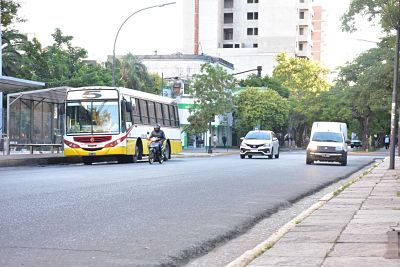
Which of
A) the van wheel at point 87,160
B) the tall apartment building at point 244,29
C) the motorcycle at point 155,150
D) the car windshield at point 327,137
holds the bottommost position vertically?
the van wheel at point 87,160

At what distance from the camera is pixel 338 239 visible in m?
8.52

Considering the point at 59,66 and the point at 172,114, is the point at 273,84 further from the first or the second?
the point at 172,114

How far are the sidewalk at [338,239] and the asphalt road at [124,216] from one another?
87 centimetres

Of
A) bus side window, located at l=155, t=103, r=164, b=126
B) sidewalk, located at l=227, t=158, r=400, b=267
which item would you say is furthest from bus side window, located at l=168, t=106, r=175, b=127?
sidewalk, located at l=227, t=158, r=400, b=267

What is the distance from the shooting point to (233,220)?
11273 millimetres

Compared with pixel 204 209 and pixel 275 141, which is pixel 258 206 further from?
pixel 275 141

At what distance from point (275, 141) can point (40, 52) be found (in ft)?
96.8

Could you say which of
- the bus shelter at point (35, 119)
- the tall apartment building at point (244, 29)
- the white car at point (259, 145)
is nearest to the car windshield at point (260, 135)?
the white car at point (259, 145)

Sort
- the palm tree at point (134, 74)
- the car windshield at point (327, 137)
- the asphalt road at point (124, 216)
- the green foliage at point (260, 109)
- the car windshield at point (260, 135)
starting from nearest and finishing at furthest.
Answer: the asphalt road at point (124, 216)
the car windshield at point (327, 137)
the car windshield at point (260, 135)
the palm tree at point (134, 74)
the green foliage at point (260, 109)

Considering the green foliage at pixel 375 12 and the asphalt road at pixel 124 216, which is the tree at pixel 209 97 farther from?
the asphalt road at pixel 124 216

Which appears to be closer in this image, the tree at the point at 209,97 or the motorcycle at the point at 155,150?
the motorcycle at the point at 155,150

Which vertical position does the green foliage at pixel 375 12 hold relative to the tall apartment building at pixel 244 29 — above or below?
below

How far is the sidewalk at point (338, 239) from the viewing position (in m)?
6.96

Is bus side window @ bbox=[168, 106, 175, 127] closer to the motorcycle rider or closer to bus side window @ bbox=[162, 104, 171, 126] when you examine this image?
bus side window @ bbox=[162, 104, 171, 126]
